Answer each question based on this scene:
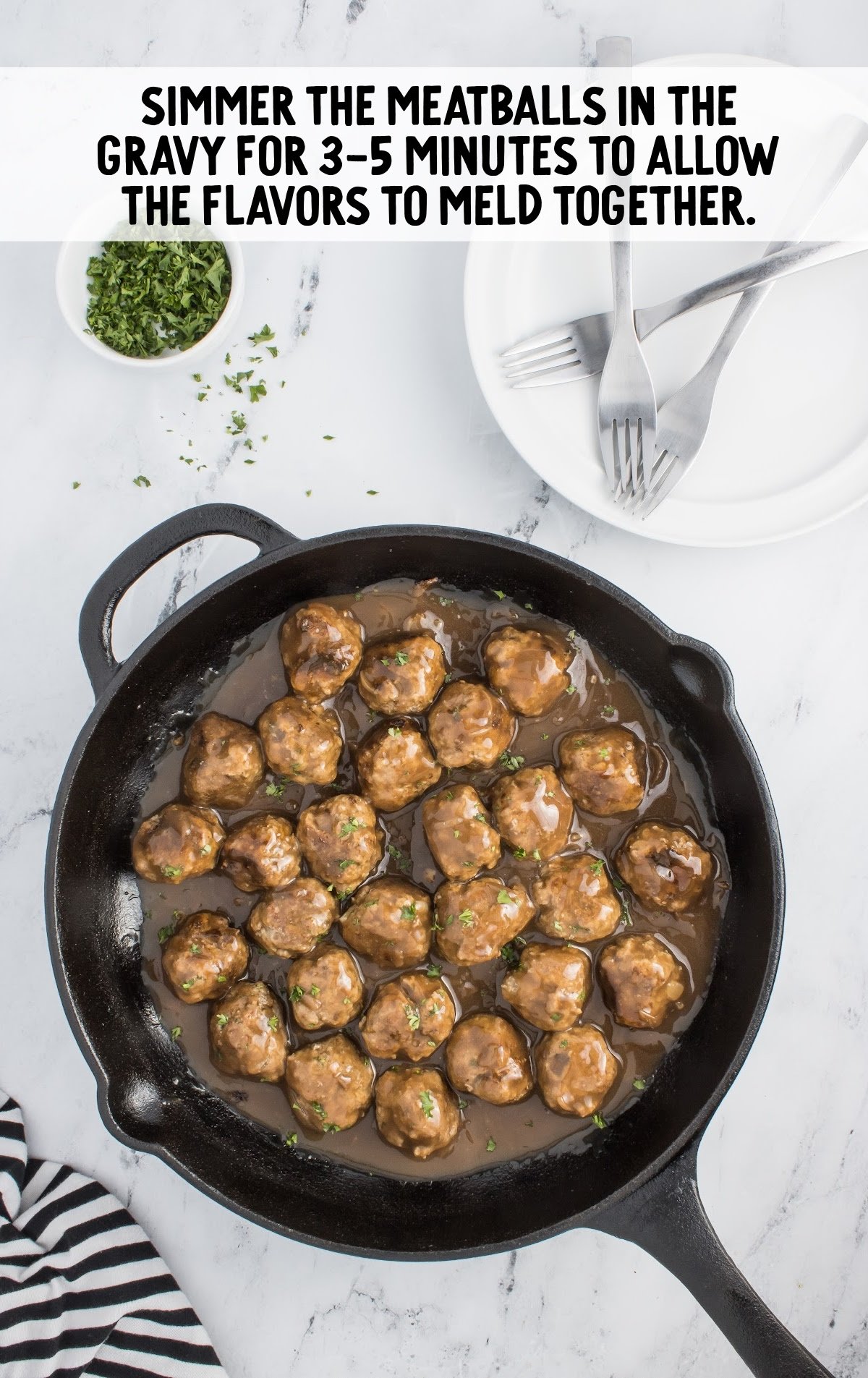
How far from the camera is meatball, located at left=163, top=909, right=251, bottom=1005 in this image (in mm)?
3107

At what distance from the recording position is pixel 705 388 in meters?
3.25

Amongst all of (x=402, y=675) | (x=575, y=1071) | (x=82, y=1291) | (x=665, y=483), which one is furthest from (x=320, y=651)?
(x=82, y=1291)

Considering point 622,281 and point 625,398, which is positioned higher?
point 622,281

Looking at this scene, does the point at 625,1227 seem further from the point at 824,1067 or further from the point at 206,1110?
the point at 206,1110

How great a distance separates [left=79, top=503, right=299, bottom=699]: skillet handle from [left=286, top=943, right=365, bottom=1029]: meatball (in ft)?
3.39

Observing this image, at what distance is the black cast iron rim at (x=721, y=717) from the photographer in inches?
→ 113

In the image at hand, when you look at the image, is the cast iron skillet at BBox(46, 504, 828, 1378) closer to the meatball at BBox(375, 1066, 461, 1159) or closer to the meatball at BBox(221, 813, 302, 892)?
the meatball at BBox(375, 1066, 461, 1159)

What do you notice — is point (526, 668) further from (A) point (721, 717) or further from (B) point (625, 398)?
(B) point (625, 398)

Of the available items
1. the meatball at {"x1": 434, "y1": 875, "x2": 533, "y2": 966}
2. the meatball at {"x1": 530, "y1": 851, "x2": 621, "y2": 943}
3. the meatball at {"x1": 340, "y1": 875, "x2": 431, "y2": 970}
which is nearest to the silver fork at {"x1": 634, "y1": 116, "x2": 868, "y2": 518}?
the meatball at {"x1": 530, "y1": 851, "x2": 621, "y2": 943}

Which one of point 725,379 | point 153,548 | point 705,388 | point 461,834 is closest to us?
point 153,548

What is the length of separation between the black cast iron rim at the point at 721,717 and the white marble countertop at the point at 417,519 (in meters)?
0.45

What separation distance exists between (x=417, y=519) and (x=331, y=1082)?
1738 millimetres

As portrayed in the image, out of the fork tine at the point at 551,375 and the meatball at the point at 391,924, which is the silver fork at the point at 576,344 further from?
the meatball at the point at 391,924

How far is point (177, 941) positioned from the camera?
10.4 ft
